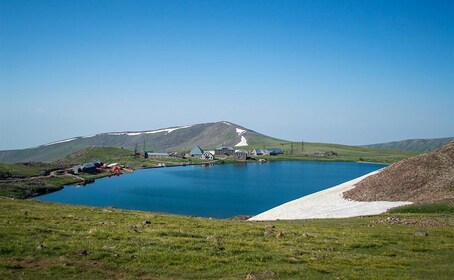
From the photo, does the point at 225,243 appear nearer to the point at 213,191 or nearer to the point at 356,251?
the point at 356,251

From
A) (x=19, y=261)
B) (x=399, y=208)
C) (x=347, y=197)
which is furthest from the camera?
(x=347, y=197)

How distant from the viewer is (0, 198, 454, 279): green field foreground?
15.8 meters

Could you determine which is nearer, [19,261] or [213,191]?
[19,261]

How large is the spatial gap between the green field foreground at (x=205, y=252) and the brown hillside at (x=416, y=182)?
27.5 meters

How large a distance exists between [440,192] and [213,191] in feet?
221

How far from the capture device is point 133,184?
129 m

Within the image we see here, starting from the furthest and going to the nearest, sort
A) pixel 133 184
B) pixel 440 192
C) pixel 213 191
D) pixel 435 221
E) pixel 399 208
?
pixel 133 184, pixel 213 191, pixel 440 192, pixel 399 208, pixel 435 221

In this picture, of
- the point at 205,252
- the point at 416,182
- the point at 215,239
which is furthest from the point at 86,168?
the point at 205,252

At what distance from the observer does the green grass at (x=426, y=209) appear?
43.8m

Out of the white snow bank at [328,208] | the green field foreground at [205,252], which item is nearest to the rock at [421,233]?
the green field foreground at [205,252]

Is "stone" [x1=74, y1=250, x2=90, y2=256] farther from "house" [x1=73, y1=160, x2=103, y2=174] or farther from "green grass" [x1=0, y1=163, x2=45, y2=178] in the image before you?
"house" [x1=73, y1=160, x2=103, y2=174]

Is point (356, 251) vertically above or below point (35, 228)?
below

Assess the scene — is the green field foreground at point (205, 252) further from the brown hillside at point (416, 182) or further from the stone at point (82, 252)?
the brown hillside at point (416, 182)

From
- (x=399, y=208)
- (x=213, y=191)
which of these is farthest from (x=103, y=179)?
(x=399, y=208)
